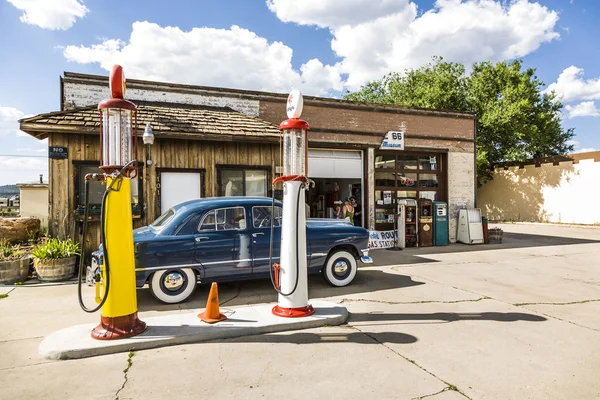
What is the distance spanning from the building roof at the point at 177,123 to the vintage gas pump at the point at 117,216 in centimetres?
460

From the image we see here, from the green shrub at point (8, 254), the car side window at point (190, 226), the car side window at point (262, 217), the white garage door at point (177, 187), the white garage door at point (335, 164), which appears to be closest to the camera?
the car side window at point (190, 226)

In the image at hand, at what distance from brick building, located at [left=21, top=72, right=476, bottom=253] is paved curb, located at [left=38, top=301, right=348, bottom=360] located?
4.88m

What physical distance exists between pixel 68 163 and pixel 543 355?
948 cm

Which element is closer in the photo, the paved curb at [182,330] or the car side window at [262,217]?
the paved curb at [182,330]

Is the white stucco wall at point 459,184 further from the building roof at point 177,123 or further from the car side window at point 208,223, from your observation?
the car side window at point 208,223

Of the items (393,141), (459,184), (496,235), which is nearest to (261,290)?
(393,141)

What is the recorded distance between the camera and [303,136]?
17.5 ft

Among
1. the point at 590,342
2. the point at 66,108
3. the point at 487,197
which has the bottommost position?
the point at 590,342

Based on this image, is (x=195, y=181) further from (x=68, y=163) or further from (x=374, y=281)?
(x=374, y=281)

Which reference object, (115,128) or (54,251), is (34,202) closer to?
(54,251)

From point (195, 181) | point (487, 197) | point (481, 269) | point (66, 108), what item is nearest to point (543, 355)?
point (481, 269)

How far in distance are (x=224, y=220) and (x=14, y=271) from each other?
4.67 meters

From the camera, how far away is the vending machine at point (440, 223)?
13289mm

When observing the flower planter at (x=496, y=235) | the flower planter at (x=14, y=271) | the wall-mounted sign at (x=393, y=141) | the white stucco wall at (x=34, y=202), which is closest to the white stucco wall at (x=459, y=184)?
the flower planter at (x=496, y=235)
